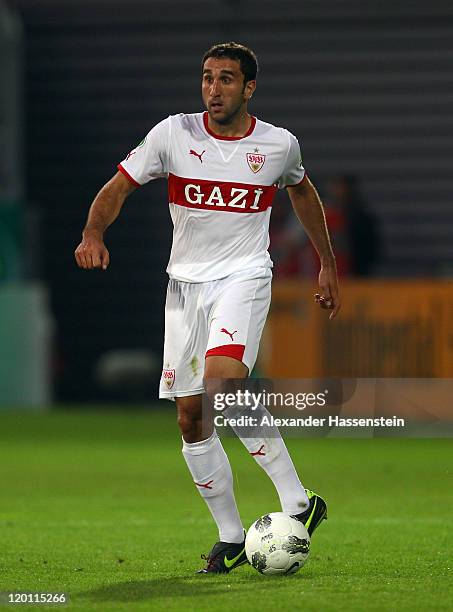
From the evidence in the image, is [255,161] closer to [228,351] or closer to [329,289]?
Answer: [329,289]

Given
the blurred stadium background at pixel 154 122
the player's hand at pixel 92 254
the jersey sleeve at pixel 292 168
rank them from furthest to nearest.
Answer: the blurred stadium background at pixel 154 122 → the jersey sleeve at pixel 292 168 → the player's hand at pixel 92 254

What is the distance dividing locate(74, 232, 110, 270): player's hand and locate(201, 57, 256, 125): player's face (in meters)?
0.77

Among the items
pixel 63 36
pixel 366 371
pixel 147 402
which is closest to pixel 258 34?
pixel 63 36

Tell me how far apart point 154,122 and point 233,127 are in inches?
498

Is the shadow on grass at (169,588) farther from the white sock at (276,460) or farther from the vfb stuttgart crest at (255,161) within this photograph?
the vfb stuttgart crest at (255,161)

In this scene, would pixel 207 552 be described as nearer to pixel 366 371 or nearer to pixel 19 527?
pixel 19 527

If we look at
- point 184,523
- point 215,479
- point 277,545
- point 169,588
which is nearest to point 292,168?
point 215,479

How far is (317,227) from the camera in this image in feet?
22.9

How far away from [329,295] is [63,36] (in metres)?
13.1

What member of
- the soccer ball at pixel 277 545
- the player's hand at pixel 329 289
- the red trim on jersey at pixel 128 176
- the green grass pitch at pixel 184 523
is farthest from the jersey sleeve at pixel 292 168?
the green grass pitch at pixel 184 523

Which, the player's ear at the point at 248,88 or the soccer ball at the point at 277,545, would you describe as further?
the player's ear at the point at 248,88

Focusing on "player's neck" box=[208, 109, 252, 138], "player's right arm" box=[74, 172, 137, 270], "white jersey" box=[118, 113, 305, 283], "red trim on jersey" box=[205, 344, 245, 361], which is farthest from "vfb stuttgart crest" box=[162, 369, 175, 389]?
"player's neck" box=[208, 109, 252, 138]

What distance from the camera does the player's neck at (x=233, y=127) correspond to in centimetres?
667

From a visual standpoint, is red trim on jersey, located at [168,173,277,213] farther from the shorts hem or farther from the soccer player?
the shorts hem
